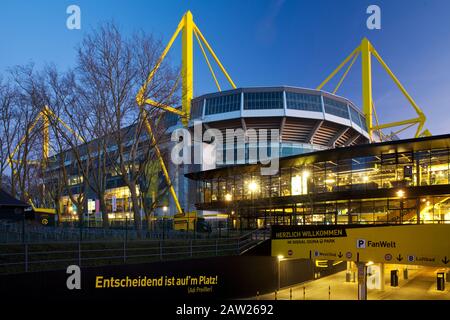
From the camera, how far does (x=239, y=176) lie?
46344 mm

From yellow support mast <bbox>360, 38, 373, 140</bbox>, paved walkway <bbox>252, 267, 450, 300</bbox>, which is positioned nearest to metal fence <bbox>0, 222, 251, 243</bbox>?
paved walkway <bbox>252, 267, 450, 300</bbox>

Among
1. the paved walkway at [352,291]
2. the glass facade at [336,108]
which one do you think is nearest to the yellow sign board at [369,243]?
the paved walkway at [352,291]

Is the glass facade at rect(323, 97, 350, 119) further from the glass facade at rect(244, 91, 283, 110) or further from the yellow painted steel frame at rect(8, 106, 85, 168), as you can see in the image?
the yellow painted steel frame at rect(8, 106, 85, 168)

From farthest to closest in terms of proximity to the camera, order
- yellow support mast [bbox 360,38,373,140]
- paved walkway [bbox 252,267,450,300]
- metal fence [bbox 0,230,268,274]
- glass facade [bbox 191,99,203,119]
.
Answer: yellow support mast [bbox 360,38,373,140], glass facade [bbox 191,99,203,119], paved walkway [bbox 252,267,450,300], metal fence [bbox 0,230,268,274]

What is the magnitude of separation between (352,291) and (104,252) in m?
19.0

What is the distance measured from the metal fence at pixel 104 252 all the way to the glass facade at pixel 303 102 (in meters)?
47.4

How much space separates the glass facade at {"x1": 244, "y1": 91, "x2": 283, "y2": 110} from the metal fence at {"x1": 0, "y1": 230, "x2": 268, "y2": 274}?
1800 inches

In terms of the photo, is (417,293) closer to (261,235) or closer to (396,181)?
(396,181)

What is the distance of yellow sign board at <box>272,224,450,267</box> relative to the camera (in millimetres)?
22094

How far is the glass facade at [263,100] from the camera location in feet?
237

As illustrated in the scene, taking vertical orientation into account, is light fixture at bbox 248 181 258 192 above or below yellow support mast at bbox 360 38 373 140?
below

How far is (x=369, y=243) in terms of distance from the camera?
24.6 m

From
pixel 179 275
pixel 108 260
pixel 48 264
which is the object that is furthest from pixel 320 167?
pixel 48 264

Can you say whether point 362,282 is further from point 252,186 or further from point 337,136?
point 337,136
